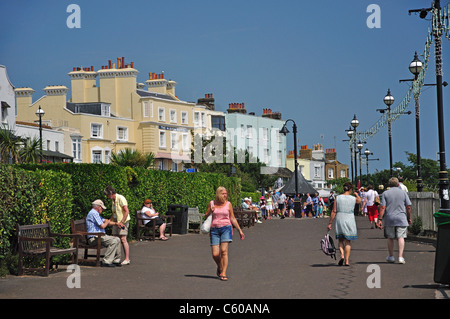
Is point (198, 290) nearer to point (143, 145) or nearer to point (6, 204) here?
point (6, 204)

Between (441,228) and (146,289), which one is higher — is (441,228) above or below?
above

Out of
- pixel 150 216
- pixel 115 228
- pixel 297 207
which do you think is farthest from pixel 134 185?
pixel 297 207

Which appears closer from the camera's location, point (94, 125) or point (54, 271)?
point (54, 271)

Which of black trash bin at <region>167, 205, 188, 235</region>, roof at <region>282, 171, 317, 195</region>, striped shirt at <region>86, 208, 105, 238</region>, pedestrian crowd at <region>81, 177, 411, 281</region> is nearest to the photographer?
pedestrian crowd at <region>81, 177, 411, 281</region>

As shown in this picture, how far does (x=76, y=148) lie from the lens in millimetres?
70375

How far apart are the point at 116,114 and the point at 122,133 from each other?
238 centimetres

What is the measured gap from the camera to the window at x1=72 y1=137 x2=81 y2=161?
7000 cm

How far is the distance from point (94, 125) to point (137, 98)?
7183 millimetres

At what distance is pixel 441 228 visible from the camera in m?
11.3

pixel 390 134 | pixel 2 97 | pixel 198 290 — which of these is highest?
pixel 2 97

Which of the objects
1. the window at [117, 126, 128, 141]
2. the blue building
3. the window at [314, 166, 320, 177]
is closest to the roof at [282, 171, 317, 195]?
the window at [117, 126, 128, 141]

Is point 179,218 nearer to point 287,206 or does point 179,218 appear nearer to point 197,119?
point 287,206

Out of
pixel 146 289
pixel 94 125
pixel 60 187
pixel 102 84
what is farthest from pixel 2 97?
pixel 146 289

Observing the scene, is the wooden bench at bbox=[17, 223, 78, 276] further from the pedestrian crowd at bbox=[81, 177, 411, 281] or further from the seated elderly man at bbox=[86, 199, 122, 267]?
the pedestrian crowd at bbox=[81, 177, 411, 281]
